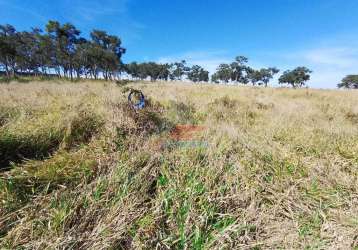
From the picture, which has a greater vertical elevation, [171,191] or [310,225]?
[171,191]

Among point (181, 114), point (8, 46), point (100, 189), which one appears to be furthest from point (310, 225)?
point (8, 46)

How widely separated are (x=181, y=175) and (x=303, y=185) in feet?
4.72

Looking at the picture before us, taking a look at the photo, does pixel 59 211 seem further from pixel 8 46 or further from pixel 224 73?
pixel 224 73

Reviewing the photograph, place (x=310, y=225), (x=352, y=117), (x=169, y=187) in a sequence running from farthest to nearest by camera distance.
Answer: (x=352, y=117), (x=169, y=187), (x=310, y=225)

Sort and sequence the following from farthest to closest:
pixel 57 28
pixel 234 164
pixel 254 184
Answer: pixel 57 28, pixel 234 164, pixel 254 184

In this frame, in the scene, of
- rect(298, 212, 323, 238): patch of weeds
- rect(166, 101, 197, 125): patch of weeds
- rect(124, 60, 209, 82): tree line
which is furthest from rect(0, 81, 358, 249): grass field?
rect(124, 60, 209, 82): tree line

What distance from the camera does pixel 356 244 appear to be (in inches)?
71.6

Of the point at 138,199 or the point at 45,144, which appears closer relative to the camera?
the point at 138,199

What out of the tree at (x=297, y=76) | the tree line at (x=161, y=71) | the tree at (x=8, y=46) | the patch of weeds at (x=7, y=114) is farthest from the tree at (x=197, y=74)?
the patch of weeds at (x=7, y=114)

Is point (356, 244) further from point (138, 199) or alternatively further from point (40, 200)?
point (40, 200)

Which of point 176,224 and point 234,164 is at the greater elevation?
point 234,164

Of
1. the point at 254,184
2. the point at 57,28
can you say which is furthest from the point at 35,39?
the point at 254,184

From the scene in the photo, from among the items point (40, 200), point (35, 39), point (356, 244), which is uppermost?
point (35, 39)

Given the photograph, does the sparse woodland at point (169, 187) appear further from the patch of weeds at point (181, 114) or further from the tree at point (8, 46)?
the tree at point (8, 46)
